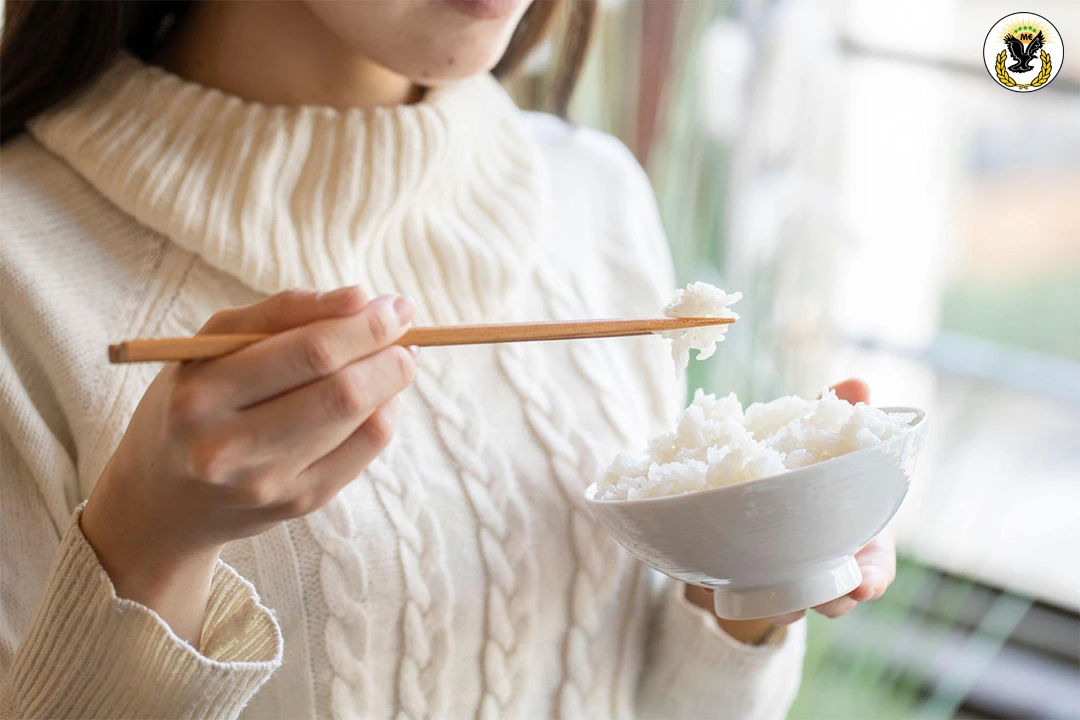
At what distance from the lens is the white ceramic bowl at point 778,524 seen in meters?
0.58

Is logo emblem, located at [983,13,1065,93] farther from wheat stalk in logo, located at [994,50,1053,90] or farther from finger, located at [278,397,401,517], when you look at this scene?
finger, located at [278,397,401,517]

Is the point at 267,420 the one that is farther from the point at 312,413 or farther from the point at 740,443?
the point at 740,443

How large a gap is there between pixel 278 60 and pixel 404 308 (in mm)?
478

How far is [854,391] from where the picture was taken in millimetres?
812

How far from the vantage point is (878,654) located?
135cm

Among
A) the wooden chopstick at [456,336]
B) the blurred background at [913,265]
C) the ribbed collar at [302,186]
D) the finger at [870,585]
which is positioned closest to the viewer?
the wooden chopstick at [456,336]

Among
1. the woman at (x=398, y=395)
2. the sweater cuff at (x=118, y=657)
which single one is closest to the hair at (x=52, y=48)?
the woman at (x=398, y=395)

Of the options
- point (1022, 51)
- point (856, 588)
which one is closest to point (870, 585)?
point (856, 588)

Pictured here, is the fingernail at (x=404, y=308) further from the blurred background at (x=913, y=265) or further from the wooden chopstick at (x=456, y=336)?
the blurred background at (x=913, y=265)

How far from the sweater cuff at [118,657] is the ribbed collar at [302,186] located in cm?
32

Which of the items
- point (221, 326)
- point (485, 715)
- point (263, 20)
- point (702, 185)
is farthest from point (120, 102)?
point (702, 185)

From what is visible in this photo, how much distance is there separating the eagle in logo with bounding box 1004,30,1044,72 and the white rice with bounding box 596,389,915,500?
413 mm

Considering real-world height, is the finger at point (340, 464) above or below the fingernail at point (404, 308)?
below

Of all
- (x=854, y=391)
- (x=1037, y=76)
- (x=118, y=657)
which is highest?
(x=1037, y=76)
